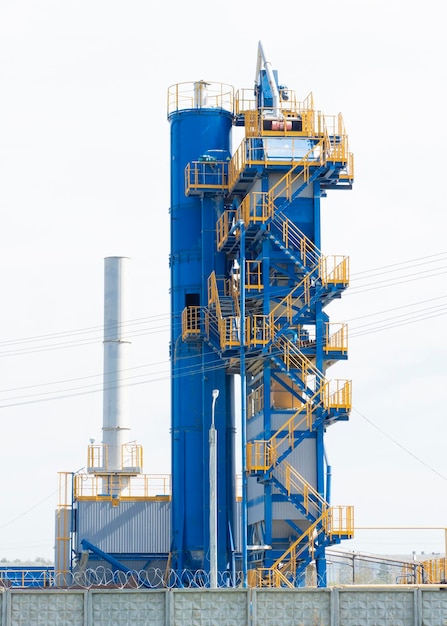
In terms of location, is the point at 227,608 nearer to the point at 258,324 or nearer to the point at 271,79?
the point at 258,324

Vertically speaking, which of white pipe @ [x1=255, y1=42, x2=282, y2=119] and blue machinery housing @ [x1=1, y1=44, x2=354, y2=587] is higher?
white pipe @ [x1=255, y1=42, x2=282, y2=119]

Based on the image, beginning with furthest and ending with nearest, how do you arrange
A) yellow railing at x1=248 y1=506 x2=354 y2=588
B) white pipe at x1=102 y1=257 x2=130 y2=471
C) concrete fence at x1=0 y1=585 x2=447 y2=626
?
white pipe at x1=102 y1=257 x2=130 y2=471 → yellow railing at x1=248 y1=506 x2=354 y2=588 → concrete fence at x1=0 y1=585 x2=447 y2=626

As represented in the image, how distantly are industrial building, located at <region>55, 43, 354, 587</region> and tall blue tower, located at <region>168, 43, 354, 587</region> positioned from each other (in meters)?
0.08

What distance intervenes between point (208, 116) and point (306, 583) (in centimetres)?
2635

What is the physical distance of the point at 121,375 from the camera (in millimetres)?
85875

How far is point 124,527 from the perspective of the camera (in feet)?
262

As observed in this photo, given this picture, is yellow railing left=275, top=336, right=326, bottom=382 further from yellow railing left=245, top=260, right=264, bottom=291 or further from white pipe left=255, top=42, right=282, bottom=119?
white pipe left=255, top=42, right=282, bottom=119

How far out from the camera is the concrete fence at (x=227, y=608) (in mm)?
42312

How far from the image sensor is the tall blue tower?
225 ft

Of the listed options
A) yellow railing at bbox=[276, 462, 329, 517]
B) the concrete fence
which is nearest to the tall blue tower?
yellow railing at bbox=[276, 462, 329, 517]

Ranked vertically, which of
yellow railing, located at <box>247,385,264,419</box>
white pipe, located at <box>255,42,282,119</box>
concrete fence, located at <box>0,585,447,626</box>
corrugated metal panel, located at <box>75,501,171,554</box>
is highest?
white pipe, located at <box>255,42,282,119</box>

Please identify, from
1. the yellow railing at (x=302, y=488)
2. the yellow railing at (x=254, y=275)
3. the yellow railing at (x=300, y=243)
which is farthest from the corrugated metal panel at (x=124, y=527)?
the yellow railing at (x=300, y=243)

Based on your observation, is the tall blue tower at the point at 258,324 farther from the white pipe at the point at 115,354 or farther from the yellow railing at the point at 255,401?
the white pipe at the point at 115,354

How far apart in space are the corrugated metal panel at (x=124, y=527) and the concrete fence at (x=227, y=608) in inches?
1462
